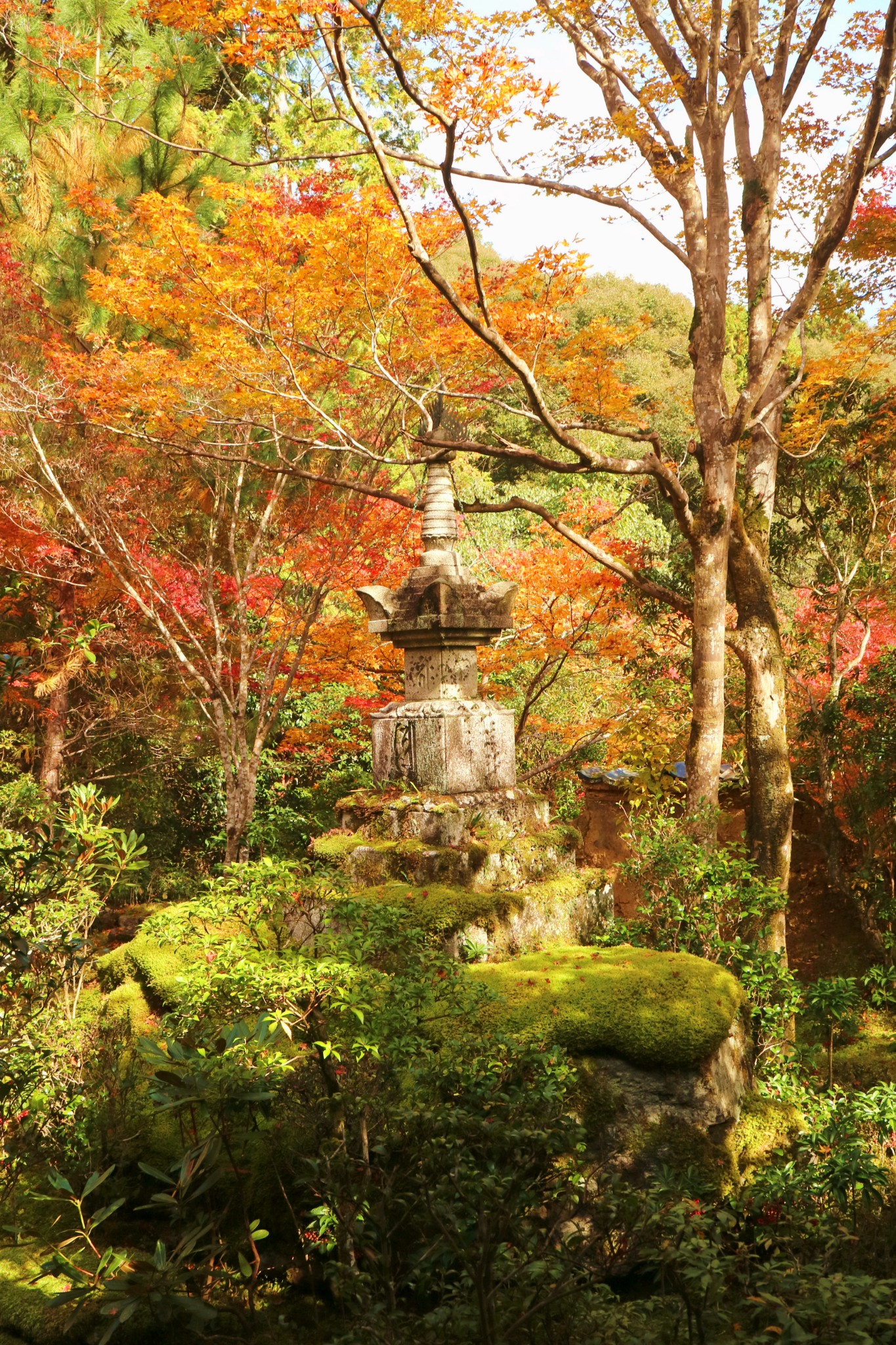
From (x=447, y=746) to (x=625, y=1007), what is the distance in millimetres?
2377

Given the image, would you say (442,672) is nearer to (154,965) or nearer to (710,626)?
(710,626)

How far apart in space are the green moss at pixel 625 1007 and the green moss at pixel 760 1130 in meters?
0.59

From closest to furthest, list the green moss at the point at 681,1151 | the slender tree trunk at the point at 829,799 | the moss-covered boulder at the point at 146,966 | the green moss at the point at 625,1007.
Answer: the green moss at the point at 681,1151, the green moss at the point at 625,1007, the moss-covered boulder at the point at 146,966, the slender tree trunk at the point at 829,799

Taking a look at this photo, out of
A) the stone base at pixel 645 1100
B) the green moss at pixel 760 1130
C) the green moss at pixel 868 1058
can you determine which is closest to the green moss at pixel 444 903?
the stone base at pixel 645 1100

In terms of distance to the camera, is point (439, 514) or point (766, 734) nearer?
point (439, 514)

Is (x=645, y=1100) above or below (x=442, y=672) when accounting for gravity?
below

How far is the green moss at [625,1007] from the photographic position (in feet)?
16.4

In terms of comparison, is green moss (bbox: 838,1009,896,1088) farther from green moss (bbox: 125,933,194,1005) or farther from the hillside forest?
green moss (bbox: 125,933,194,1005)

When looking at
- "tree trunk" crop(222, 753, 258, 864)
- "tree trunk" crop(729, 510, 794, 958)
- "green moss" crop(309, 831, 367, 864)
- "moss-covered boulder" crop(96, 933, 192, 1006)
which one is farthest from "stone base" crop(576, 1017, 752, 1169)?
"tree trunk" crop(222, 753, 258, 864)

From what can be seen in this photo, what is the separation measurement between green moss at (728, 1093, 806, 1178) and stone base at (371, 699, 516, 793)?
2.63 meters

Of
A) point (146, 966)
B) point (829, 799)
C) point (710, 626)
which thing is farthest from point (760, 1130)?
point (829, 799)

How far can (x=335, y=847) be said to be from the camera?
679cm

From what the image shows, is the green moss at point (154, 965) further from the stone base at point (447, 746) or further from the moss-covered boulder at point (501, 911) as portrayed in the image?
the stone base at point (447, 746)

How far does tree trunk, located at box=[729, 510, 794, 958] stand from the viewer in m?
8.26
